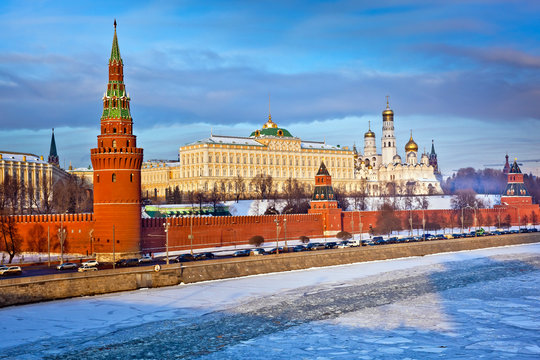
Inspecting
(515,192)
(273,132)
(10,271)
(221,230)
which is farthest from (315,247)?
(273,132)

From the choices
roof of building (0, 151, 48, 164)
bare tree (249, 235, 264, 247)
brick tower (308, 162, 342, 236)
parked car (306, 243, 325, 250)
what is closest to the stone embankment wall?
parked car (306, 243, 325, 250)

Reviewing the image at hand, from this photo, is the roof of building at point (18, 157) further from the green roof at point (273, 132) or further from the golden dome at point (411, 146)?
the golden dome at point (411, 146)

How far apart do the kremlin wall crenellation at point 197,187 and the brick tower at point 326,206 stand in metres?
0.10

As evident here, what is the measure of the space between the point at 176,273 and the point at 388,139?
134478 millimetres

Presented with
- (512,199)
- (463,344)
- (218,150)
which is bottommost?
(463,344)

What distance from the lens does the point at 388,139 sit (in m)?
172

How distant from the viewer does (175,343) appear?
2852 centimetres

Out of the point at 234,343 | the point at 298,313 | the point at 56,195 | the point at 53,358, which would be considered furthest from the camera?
the point at 56,195

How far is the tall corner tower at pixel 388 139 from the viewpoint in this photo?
17050cm

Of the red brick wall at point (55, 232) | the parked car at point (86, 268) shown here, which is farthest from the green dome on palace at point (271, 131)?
the parked car at point (86, 268)

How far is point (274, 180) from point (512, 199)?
150 feet

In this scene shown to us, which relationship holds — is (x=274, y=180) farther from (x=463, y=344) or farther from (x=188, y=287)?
(x=463, y=344)

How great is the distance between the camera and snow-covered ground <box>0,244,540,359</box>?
27.0m

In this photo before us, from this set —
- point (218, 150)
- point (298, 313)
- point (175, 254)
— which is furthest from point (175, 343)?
point (218, 150)
